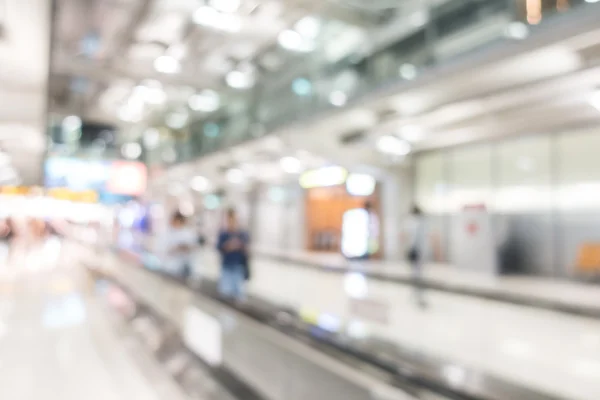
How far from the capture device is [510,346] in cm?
618

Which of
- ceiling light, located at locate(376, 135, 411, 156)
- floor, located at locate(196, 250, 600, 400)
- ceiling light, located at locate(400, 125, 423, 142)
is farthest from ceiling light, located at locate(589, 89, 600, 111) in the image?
ceiling light, located at locate(376, 135, 411, 156)

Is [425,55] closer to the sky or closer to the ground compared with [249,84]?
closer to the ground

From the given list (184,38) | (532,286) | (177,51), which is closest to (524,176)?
(532,286)

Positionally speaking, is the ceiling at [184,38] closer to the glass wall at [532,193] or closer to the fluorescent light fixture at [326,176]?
the fluorescent light fixture at [326,176]

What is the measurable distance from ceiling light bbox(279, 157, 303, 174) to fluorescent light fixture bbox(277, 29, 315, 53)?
3.50 m

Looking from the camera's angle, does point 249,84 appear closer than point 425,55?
No

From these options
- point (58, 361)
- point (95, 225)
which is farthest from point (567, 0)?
point (95, 225)

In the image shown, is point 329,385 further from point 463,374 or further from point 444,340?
point 444,340

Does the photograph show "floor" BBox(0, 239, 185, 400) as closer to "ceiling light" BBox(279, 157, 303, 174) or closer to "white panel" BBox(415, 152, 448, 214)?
"ceiling light" BBox(279, 157, 303, 174)

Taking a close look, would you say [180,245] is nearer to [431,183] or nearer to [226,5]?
[226,5]

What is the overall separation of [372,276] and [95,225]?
26.0 meters

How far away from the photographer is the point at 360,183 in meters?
16.9

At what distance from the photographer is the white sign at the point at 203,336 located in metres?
4.50

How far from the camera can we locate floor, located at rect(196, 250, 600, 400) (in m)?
4.71
